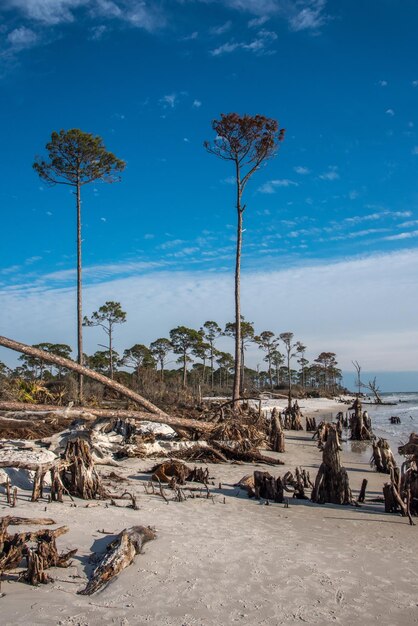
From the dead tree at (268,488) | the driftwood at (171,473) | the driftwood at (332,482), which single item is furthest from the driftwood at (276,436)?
the driftwood at (332,482)

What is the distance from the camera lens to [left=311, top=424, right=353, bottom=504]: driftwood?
7.30 meters

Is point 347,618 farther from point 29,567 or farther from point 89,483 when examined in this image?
point 89,483

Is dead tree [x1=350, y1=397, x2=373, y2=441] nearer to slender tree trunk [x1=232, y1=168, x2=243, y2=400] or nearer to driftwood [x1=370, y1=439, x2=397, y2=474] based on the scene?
slender tree trunk [x1=232, y1=168, x2=243, y2=400]

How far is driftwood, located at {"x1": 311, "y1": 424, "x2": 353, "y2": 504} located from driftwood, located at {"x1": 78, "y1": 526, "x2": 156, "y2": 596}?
348cm

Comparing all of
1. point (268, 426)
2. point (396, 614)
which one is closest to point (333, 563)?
point (396, 614)

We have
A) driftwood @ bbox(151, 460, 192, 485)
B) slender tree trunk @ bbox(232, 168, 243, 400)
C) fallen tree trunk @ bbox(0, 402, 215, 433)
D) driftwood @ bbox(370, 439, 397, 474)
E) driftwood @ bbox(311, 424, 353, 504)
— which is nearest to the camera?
driftwood @ bbox(311, 424, 353, 504)

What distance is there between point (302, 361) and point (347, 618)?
81.8 m

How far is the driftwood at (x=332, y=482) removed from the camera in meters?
7.30

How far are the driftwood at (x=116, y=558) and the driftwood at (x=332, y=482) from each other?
→ 11.4 feet

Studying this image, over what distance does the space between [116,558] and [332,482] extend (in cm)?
431

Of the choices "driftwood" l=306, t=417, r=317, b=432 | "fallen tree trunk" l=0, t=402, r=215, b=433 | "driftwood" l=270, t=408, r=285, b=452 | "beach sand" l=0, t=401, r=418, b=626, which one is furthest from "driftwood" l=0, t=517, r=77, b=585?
"driftwood" l=306, t=417, r=317, b=432

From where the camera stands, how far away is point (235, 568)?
4.40 m

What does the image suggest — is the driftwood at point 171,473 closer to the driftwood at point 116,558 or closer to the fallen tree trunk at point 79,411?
the fallen tree trunk at point 79,411

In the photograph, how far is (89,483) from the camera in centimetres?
671
